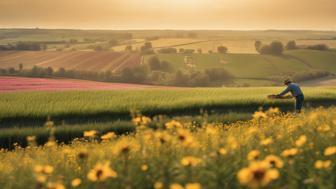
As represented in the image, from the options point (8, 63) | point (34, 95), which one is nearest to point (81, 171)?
point (34, 95)

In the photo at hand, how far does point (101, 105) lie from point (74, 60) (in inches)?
2124

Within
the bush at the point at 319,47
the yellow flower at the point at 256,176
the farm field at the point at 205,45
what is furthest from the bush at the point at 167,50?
the yellow flower at the point at 256,176

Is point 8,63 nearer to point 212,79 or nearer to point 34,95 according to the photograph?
point 212,79

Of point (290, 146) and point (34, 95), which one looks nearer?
point (290, 146)

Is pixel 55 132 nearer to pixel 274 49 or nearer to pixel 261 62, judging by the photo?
pixel 261 62

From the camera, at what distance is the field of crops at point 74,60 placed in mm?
67438

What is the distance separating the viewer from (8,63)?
7062 cm

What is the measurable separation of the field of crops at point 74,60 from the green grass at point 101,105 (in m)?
36.7

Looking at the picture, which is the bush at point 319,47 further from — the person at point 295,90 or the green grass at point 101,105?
the person at point 295,90

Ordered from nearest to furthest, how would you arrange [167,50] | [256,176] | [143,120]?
[256,176] < [143,120] < [167,50]

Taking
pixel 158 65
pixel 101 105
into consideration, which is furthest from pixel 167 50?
pixel 101 105

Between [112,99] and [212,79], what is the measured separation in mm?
45471

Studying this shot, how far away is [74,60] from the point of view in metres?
75.1

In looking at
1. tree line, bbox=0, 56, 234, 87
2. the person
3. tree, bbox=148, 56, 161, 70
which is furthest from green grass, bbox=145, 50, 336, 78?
the person
